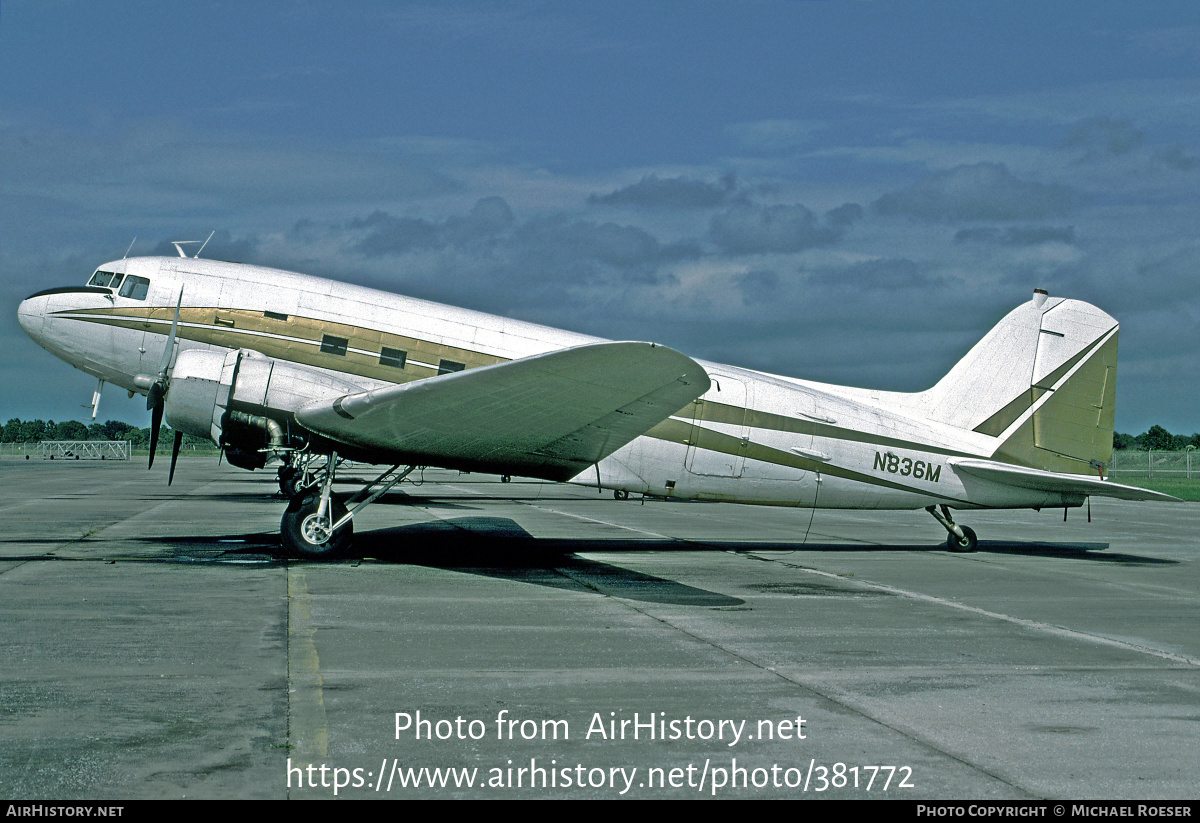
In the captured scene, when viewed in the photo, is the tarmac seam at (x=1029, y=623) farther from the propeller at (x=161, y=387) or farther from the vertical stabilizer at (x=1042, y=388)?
the propeller at (x=161, y=387)

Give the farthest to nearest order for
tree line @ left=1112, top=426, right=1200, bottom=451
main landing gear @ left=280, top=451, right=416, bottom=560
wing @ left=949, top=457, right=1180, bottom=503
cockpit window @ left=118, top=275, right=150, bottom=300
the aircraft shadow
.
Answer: tree line @ left=1112, top=426, right=1200, bottom=451 → wing @ left=949, top=457, right=1180, bottom=503 → cockpit window @ left=118, top=275, right=150, bottom=300 → main landing gear @ left=280, top=451, right=416, bottom=560 → the aircraft shadow

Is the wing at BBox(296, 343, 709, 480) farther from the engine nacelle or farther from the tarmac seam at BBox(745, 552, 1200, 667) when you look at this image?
the tarmac seam at BBox(745, 552, 1200, 667)

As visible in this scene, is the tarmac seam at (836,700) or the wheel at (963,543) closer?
the tarmac seam at (836,700)

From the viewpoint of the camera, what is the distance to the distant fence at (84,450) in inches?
3993

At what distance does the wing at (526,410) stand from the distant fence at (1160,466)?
5794cm

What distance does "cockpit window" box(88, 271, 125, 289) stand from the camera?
15258mm

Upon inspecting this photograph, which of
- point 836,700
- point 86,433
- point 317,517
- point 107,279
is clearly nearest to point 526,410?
point 317,517

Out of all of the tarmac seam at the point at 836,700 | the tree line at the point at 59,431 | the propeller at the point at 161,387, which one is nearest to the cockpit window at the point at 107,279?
the propeller at the point at 161,387

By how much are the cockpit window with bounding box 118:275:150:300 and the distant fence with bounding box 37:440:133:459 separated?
94.0 meters

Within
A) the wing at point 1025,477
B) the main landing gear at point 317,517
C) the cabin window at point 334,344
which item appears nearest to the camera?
the main landing gear at point 317,517

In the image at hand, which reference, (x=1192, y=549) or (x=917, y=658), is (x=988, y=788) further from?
(x=1192, y=549)

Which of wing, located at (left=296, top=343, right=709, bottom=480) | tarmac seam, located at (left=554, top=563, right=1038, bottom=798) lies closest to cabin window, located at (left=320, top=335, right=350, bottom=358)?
wing, located at (left=296, top=343, right=709, bottom=480)

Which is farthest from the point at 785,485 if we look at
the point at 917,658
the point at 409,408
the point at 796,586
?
the point at 917,658

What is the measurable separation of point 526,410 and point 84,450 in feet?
344
